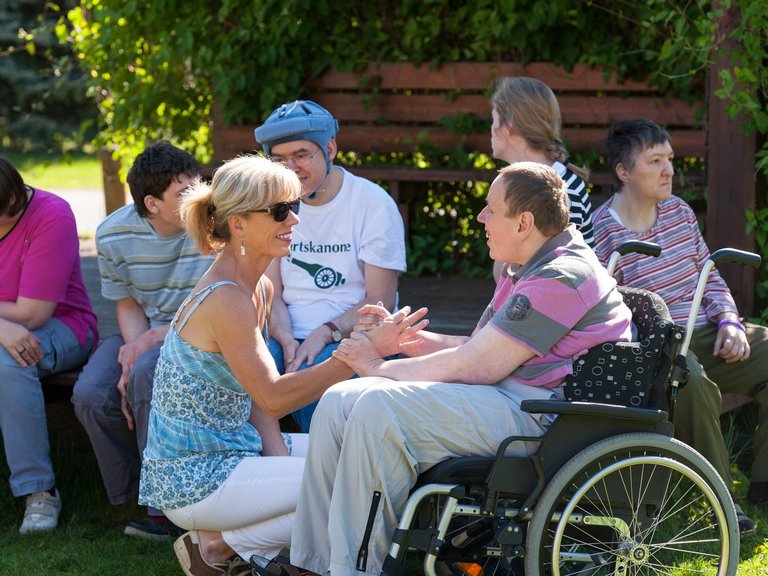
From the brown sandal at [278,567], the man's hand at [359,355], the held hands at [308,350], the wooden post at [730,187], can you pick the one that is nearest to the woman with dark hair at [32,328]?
the held hands at [308,350]

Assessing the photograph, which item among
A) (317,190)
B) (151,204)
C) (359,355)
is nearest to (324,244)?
(317,190)

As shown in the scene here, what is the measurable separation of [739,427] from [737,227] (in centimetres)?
87

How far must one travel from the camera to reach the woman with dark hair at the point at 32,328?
4457 millimetres

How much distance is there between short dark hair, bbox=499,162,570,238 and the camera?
11.1 ft

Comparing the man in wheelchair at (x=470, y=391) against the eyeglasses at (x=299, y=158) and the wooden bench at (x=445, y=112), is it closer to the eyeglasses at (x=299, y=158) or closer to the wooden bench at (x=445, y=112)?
the eyeglasses at (x=299, y=158)

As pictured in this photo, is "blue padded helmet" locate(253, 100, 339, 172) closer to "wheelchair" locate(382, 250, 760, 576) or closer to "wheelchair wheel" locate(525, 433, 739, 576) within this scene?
"wheelchair" locate(382, 250, 760, 576)

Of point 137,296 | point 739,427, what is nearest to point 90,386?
point 137,296

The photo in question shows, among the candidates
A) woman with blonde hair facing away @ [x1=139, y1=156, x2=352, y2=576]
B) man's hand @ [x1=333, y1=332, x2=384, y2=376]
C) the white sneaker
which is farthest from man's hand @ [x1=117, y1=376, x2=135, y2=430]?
man's hand @ [x1=333, y1=332, x2=384, y2=376]

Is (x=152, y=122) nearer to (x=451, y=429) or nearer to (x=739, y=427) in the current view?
(x=739, y=427)

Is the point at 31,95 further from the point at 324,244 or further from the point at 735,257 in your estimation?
the point at 735,257

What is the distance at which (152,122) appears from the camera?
24.5 feet

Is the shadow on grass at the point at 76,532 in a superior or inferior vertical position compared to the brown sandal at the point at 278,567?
inferior

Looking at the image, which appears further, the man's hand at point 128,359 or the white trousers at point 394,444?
the man's hand at point 128,359

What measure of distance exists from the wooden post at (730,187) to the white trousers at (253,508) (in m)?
2.43
